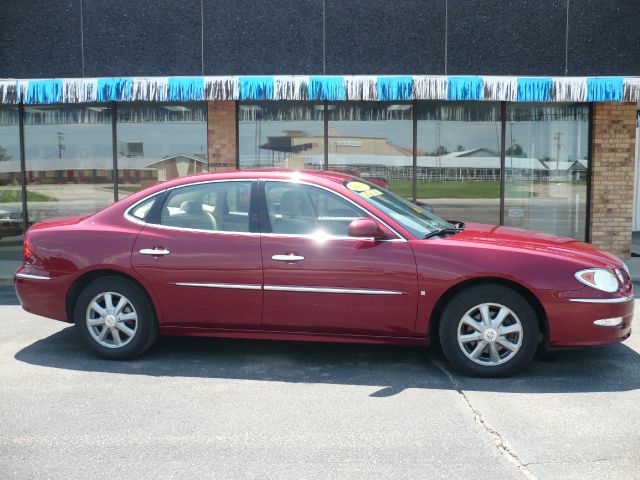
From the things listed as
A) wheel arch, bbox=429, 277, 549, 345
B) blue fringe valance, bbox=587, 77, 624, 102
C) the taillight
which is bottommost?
wheel arch, bbox=429, 277, 549, 345

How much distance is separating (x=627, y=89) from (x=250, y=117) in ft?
18.6

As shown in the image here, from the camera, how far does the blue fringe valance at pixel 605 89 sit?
10.1 m

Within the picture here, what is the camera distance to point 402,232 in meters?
5.41

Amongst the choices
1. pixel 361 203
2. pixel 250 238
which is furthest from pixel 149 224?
pixel 361 203

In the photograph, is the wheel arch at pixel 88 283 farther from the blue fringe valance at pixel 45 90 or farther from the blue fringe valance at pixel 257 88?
the blue fringe valance at pixel 45 90

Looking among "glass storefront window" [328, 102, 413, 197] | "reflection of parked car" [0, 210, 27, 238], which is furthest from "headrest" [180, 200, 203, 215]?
"reflection of parked car" [0, 210, 27, 238]

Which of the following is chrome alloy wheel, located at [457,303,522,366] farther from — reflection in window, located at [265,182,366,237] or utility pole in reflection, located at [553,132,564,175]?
utility pole in reflection, located at [553,132,564,175]

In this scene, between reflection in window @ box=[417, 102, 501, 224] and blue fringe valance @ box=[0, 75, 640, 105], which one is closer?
blue fringe valance @ box=[0, 75, 640, 105]

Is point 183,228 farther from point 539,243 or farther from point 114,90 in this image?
point 114,90

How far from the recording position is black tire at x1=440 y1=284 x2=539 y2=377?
5191 mm

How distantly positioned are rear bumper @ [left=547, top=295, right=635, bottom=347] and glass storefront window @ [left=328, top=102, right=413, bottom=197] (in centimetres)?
650

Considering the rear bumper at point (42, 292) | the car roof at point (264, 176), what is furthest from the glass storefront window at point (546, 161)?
the rear bumper at point (42, 292)

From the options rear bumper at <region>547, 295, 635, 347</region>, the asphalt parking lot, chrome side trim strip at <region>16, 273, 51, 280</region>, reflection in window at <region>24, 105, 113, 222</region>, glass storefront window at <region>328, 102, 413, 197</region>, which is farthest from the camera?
reflection in window at <region>24, 105, 113, 222</region>

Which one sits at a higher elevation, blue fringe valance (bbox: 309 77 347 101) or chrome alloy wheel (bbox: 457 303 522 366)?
blue fringe valance (bbox: 309 77 347 101)
